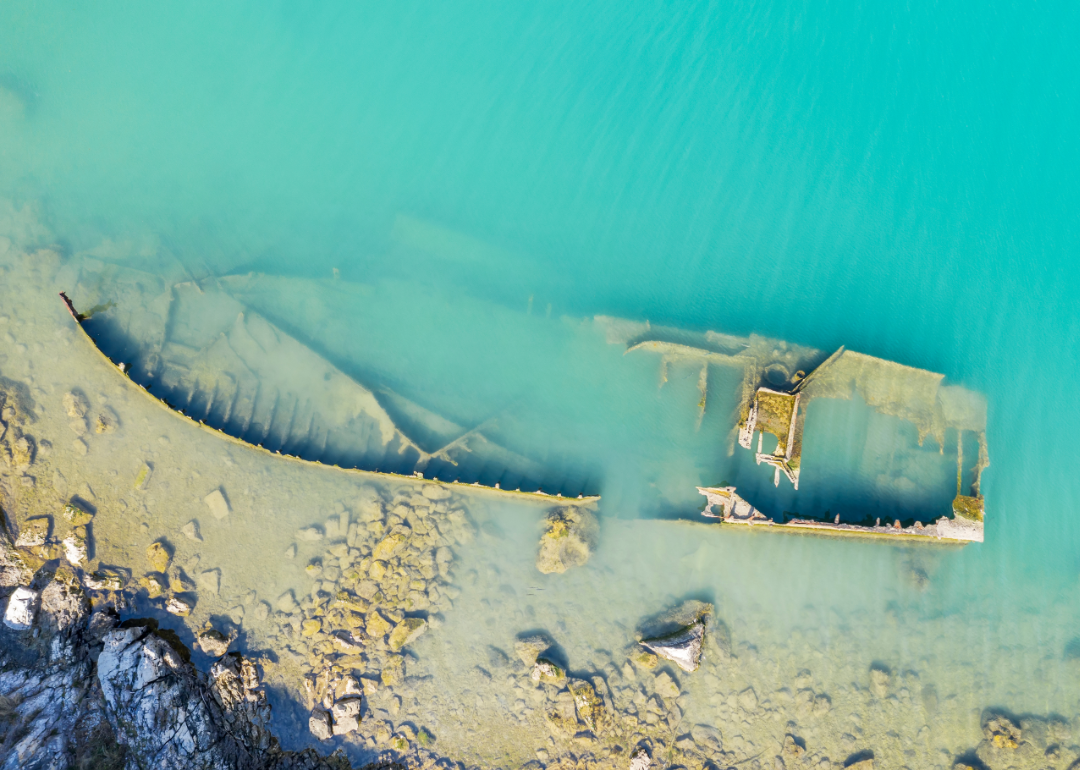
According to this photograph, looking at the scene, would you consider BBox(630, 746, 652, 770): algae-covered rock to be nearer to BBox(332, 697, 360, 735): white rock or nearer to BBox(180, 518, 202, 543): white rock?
BBox(332, 697, 360, 735): white rock

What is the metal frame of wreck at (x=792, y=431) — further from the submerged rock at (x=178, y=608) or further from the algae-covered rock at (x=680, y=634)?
the submerged rock at (x=178, y=608)

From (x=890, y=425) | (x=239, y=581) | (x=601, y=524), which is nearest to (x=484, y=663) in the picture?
(x=601, y=524)

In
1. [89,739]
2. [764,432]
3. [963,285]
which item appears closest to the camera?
[89,739]

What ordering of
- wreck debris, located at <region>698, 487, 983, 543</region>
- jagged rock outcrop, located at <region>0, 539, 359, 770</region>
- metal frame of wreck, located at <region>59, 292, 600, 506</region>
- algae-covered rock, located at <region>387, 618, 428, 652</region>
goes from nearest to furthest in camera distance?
1. jagged rock outcrop, located at <region>0, 539, 359, 770</region>
2. wreck debris, located at <region>698, 487, 983, 543</region>
3. algae-covered rock, located at <region>387, 618, 428, 652</region>
4. metal frame of wreck, located at <region>59, 292, 600, 506</region>

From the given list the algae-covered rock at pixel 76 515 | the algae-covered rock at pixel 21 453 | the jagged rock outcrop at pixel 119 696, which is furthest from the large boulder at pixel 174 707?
the algae-covered rock at pixel 21 453

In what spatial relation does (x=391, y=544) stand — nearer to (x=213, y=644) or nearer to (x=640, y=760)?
(x=213, y=644)

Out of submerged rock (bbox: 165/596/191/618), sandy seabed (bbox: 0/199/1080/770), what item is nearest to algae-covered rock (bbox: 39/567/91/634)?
sandy seabed (bbox: 0/199/1080/770)

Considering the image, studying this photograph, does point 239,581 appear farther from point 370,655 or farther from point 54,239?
point 54,239
